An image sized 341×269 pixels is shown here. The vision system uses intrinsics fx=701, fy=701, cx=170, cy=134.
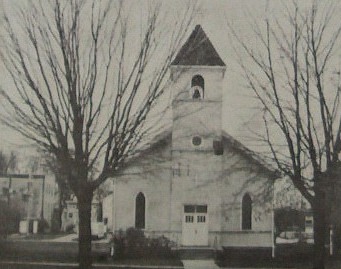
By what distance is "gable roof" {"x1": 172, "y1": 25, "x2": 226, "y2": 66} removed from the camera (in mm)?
9977

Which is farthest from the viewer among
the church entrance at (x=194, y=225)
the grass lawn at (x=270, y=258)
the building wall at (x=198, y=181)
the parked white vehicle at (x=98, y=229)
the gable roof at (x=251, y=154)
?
the church entrance at (x=194, y=225)

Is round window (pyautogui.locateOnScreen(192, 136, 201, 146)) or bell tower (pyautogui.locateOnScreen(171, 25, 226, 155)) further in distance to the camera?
round window (pyautogui.locateOnScreen(192, 136, 201, 146))

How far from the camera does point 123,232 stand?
38.6ft

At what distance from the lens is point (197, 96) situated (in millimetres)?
11727

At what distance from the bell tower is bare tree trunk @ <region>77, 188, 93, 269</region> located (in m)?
1.84

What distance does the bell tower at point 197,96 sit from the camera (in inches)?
403

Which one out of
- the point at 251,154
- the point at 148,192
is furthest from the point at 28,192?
the point at 251,154

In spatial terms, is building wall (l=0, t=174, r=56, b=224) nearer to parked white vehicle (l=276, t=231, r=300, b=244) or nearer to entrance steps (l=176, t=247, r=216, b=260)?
entrance steps (l=176, t=247, r=216, b=260)

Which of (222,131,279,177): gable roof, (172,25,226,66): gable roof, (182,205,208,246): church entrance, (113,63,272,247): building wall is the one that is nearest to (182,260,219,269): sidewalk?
(182,205,208,246): church entrance

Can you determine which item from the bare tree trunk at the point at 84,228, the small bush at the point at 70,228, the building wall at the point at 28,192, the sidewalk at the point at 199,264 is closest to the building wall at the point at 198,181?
the sidewalk at the point at 199,264

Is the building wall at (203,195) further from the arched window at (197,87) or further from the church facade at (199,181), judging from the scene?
the arched window at (197,87)

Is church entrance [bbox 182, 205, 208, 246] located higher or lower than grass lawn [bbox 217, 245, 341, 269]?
higher

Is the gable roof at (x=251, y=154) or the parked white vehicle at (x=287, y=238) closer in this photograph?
the gable roof at (x=251, y=154)

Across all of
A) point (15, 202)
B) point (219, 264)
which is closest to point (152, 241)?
point (219, 264)
